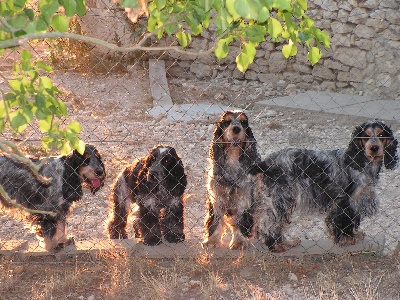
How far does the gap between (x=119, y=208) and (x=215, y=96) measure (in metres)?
4.63

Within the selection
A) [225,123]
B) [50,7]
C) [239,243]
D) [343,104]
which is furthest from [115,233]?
[343,104]

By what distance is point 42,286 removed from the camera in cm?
513

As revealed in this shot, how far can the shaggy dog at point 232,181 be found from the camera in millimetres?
5590

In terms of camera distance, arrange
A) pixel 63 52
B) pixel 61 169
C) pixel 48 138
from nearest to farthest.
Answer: pixel 48 138, pixel 61 169, pixel 63 52

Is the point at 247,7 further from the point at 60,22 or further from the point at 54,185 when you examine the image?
the point at 54,185

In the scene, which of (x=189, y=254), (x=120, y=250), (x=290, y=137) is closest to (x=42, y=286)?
(x=120, y=250)

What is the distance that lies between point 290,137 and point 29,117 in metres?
5.84

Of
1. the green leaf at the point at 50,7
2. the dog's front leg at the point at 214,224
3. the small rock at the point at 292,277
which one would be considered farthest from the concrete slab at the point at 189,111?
the green leaf at the point at 50,7

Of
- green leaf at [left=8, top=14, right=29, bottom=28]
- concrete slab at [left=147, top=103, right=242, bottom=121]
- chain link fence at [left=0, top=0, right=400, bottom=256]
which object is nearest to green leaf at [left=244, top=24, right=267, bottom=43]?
green leaf at [left=8, top=14, right=29, bottom=28]

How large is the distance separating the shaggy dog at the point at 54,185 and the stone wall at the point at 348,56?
5535mm

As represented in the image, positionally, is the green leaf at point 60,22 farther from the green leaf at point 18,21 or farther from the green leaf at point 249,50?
the green leaf at point 249,50

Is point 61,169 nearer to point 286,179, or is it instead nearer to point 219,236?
point 219,236

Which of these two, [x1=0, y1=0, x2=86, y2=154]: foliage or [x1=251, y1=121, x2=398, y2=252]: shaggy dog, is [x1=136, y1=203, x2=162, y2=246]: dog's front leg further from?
[x1=0, y1=0, x2=86, y2=154]: foliage

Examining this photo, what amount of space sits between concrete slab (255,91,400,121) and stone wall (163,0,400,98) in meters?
0.30
